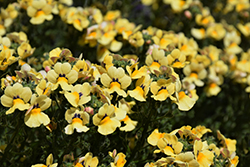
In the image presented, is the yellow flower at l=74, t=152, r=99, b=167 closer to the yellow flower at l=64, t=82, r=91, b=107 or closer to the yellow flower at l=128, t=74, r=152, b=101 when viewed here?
the yellow flower at l=64, t=82, r=91, b=107

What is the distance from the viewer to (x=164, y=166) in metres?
2.11

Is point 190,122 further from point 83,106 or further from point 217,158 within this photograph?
point 83,106

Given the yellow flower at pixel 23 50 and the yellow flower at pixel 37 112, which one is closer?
the yellow flower at pixel 37 112

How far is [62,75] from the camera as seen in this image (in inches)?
87.0

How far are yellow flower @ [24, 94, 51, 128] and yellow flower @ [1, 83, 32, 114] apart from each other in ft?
0.16

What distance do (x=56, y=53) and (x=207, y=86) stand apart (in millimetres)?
2132

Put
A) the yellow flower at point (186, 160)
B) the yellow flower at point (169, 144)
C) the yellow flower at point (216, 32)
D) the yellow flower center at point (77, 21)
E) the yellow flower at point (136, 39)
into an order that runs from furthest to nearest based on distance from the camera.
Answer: the yellow flower at point (216, 32), the yellow flower center at point (77, 21), the yellow flower at point (136, 39), the yellow flower at point (169, 144), the yellow flower at point (186, 160)

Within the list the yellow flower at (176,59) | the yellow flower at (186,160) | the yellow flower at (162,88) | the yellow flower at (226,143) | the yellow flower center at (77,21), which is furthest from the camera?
the yellow flower center at (77,21)

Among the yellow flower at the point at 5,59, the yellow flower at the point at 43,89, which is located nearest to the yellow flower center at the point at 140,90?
the yellow flower at the point at 43,89

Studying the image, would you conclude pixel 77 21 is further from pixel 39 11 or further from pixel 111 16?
pixel 111 16

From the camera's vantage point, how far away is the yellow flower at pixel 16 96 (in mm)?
2072

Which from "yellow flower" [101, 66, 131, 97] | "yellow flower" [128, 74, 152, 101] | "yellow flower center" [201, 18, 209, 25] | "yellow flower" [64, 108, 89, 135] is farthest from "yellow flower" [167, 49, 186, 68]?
"yellow flower center" [201, 18, 209, 25]

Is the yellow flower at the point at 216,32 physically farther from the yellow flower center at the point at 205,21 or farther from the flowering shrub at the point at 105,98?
the flowering shrub at the point at 105,98

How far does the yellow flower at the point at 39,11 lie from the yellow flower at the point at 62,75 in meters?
1.29
